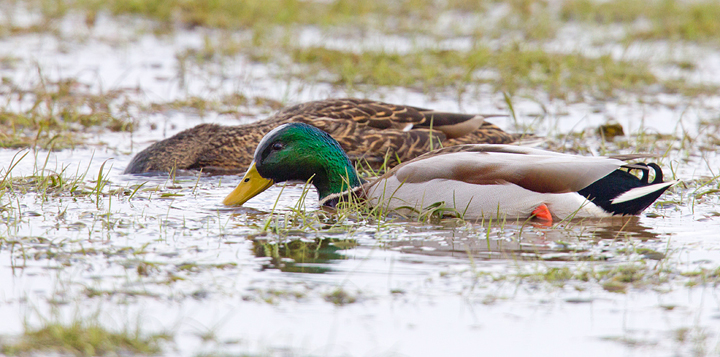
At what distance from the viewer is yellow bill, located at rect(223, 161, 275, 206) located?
5.87 meters

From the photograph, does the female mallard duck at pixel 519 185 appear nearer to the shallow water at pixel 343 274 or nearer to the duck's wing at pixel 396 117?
the shallow water at pixel 343 274

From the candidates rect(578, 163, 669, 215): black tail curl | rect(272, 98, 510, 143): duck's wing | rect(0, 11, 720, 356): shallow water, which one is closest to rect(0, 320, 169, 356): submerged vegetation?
rect(0, 11, 720, 356): shallow water

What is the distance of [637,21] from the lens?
45.1 ft

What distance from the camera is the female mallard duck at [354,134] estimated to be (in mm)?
7312

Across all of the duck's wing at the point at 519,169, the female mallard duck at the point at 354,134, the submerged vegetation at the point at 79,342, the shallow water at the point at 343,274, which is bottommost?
the submerged vegetation at the point at 79,342

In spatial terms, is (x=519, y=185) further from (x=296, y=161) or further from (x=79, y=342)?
(x=79, y=342)

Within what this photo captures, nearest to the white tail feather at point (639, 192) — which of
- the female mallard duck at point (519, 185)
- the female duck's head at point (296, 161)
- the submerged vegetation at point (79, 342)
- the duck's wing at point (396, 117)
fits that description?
the female mallard duck at point (519, 185)

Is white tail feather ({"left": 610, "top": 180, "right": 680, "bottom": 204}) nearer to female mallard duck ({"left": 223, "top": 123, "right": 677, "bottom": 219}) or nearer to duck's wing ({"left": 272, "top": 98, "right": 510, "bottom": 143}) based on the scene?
female mallard duck ({"left": 223, "top": 123, "right": 677, "bottom": 219})

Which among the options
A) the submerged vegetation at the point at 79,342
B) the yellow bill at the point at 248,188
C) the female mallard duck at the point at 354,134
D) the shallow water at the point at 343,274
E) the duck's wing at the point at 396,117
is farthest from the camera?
the duck's wing at the point at 396,117

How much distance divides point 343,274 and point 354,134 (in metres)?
3.06

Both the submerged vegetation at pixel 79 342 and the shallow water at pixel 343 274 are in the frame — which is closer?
the submerged vegetation at pixel 79 342

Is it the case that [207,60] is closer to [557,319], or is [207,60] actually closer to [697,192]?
[697,192]

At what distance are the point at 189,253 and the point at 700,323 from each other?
7.65ft

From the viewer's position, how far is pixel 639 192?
17.6 ft
